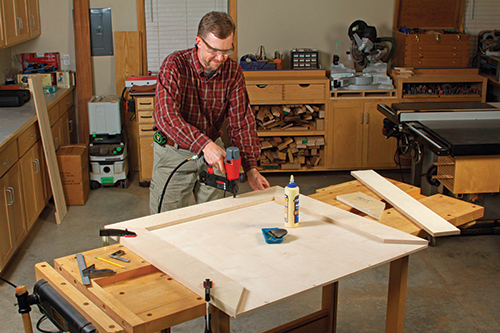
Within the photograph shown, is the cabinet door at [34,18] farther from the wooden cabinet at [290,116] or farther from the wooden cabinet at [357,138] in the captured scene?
the wooden cabinet at [357,138]

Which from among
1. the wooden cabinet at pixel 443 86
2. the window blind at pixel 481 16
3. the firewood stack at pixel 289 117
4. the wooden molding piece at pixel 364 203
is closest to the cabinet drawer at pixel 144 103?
the firewood stack at pixel 289 117

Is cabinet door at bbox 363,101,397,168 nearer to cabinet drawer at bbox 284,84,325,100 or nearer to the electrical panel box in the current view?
cabinet drawer at bbox 284,84,325,100

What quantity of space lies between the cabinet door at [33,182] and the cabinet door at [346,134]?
2.70 meters

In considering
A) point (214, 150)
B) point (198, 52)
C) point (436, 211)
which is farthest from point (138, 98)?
point (436, 211)

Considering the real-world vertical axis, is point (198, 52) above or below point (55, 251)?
above

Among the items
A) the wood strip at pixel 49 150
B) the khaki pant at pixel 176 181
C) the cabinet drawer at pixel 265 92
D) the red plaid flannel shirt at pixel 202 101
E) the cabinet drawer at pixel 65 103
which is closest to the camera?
the red plaid flannel shirt at pixel 202 101

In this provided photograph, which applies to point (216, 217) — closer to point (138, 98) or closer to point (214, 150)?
point (214, 150)

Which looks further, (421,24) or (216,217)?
(421,24)

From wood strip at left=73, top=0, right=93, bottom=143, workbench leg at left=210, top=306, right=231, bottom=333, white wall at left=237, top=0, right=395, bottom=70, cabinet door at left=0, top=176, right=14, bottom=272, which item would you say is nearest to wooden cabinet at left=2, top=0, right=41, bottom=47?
wood strip at left=73, top=0, right=93, bottom=143

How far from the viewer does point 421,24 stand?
5391 mm

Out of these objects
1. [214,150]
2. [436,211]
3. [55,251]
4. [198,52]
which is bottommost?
[55,251]

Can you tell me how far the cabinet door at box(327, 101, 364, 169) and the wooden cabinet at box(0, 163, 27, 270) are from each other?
9.56 ft

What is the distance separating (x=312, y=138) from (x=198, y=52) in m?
2.88

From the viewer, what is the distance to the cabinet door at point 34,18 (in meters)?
4.82
